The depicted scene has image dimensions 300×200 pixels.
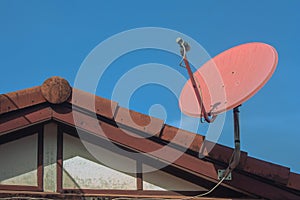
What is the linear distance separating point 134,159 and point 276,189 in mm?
1573

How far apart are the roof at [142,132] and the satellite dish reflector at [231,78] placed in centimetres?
47

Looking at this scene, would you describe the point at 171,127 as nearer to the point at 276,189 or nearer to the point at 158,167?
the point at 158,167

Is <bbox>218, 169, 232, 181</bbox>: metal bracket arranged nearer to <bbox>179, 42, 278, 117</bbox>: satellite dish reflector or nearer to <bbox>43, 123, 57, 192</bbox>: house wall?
<bbox>179, 42, 278, 117</bbox>: satellite dish reflector

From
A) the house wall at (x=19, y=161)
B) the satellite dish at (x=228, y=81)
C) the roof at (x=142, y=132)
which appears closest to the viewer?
the satellite dish at (x=228, y=81)

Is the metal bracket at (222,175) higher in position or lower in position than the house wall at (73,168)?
lower

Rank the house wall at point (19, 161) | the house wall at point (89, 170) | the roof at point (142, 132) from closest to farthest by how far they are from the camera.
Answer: the roof at point (142, 132)
the house wall at point (19, 161)
the house wall at point (89, 170)

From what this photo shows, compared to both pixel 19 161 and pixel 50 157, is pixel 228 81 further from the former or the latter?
pixel 19 161

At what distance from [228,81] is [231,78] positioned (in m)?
0.04

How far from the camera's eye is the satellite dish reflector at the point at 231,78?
16.2ft

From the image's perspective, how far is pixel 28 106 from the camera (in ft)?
18.5

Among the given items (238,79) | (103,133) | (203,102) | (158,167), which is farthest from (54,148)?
(238,79)

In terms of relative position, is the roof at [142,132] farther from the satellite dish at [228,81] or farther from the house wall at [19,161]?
the house wall at [19,161]

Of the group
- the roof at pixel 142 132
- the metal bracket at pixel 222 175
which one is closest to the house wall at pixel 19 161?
the roof at pixel 142 132

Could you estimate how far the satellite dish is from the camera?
491cm
